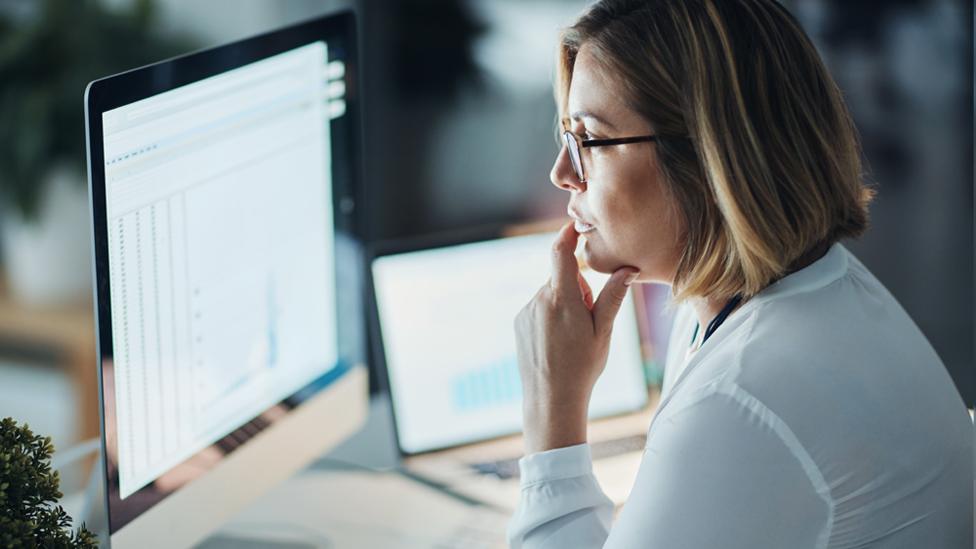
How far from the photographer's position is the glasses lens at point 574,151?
1010 mm

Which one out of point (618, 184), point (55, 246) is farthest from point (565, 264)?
point (55, 246)

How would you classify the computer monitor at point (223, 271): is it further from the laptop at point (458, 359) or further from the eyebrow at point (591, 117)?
the eyebrow at point (591, 117)

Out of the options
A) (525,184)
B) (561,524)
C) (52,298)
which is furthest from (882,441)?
(52,298)

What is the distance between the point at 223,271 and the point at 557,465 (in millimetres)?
361

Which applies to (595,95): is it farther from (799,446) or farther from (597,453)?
(597,453)

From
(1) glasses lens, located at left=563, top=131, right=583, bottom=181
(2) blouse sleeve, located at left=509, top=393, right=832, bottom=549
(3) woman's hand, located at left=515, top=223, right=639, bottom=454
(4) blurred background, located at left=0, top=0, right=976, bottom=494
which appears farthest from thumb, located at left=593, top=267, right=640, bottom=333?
(4) blurred background, located at left=0, top=0, right=976, bottom=494

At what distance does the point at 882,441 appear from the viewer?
0.88 metres

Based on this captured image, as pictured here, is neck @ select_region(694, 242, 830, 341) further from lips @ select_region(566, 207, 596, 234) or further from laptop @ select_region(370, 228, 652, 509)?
laptop @ select_region(370, 228, 652, 509)

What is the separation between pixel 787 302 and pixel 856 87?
1273mm

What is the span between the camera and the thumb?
1057 mm

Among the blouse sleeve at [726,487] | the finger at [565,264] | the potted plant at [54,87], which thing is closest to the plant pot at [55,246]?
the potted plant at [54,87]

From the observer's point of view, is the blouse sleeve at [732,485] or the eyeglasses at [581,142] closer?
the blouse sleeve at [732,485]

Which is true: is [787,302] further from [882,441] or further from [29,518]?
[29,518]

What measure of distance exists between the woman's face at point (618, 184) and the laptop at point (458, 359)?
370mm
